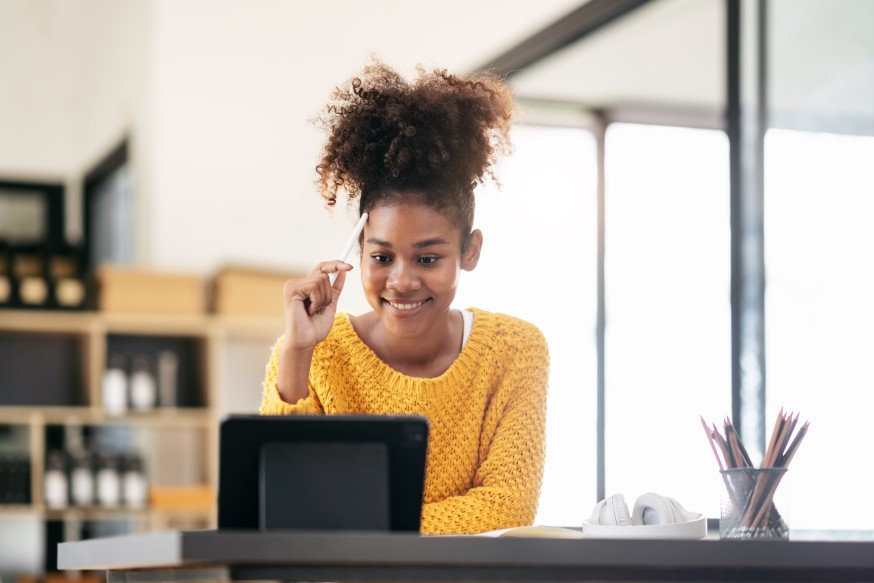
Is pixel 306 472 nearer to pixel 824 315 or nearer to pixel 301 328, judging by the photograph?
pixel 301 328

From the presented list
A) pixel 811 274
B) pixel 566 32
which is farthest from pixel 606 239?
pixel 811 274

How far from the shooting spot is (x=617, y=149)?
14.4 ft

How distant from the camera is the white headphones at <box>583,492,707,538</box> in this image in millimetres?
1419

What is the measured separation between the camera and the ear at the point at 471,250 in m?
2.00

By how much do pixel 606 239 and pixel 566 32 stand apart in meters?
0.72

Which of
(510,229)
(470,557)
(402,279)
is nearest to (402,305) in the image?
(402,279)

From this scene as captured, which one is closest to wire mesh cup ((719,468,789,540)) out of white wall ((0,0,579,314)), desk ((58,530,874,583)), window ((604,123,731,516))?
desk ((58,530,874,583))

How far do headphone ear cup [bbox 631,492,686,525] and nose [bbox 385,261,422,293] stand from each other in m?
0.53

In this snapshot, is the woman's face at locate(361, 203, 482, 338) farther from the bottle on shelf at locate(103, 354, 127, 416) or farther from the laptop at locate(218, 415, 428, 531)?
the bottle on shelf at locate(103, 354, 127, 416)

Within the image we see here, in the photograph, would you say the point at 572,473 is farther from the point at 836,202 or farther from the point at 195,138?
the point at 195,138

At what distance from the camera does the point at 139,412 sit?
5.38 meters

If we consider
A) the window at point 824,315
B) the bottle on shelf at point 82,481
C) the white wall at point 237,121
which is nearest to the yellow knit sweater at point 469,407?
the window at point 824,315

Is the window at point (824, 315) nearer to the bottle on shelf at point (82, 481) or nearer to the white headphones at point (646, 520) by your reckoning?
the white headphones at point (646, 520)

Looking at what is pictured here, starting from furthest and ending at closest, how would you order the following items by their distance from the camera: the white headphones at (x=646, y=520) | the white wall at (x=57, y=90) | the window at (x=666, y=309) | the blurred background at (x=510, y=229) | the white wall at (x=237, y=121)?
1. the white wall at (x=57, y=90)
2. the white wall at (x=237, y=121)
3. the window at (x=666, y=309)
4. the blurred background at (x=510, y=229)
5. the white headphones at (x=646, y=520)
